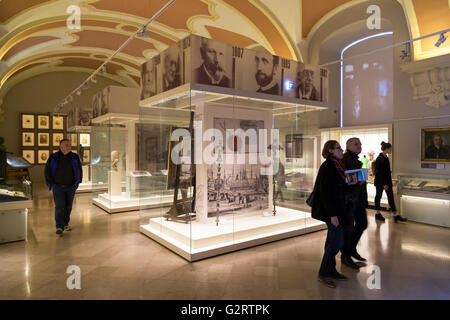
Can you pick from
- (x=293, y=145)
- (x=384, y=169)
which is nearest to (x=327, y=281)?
(x=293, y=145)

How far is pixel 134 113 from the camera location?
8.55 meters

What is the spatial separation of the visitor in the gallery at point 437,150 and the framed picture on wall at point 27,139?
59.7ft

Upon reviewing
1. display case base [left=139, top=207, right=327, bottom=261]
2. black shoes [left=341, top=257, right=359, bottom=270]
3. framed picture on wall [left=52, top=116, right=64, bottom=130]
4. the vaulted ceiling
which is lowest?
black shoes [left=341, top=257, right=359, bottom=270]

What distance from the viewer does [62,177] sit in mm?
5836

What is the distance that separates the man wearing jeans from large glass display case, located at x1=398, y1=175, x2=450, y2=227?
7.52 metres

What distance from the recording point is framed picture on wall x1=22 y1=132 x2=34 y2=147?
16.4 meters

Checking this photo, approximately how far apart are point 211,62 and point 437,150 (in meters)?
6.11

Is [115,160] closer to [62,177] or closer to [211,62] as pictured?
[62,177]

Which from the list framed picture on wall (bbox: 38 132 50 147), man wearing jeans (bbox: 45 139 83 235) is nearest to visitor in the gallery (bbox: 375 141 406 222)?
man wearing jeans (bbox: 45 139 83 235)

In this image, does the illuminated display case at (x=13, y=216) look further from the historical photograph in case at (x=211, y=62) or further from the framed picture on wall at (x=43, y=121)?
the framed picture on wall at (x=43, y=121)

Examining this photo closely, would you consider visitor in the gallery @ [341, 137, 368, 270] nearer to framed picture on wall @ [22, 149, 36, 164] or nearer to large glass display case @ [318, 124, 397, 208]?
large glass display case @ [318, 124, 397, 208]
